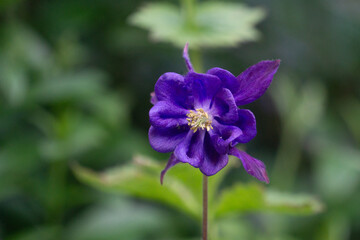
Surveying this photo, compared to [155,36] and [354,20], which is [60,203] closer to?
[155,36]

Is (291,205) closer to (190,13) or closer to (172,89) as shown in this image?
(172,89)

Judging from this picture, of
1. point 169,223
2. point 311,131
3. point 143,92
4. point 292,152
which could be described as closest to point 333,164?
point 292,152

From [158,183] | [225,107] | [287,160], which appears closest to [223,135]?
[225,107]

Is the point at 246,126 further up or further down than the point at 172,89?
further down

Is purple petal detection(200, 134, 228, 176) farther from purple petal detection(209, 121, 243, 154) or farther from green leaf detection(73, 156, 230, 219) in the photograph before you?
green leaf detection(73, 156, 230, 219)

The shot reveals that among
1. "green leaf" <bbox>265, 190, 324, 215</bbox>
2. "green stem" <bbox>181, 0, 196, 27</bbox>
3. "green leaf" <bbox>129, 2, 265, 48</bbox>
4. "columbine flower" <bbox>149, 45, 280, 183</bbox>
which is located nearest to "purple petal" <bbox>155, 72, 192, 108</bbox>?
"columbine flower" <bbox>149, 45, 280, 183</bbox>

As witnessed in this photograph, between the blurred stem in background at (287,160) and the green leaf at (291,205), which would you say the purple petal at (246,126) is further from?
the blurred stem in background at (287,160)

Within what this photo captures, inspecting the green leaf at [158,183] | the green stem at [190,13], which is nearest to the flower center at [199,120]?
the green leaf at [158,183]
